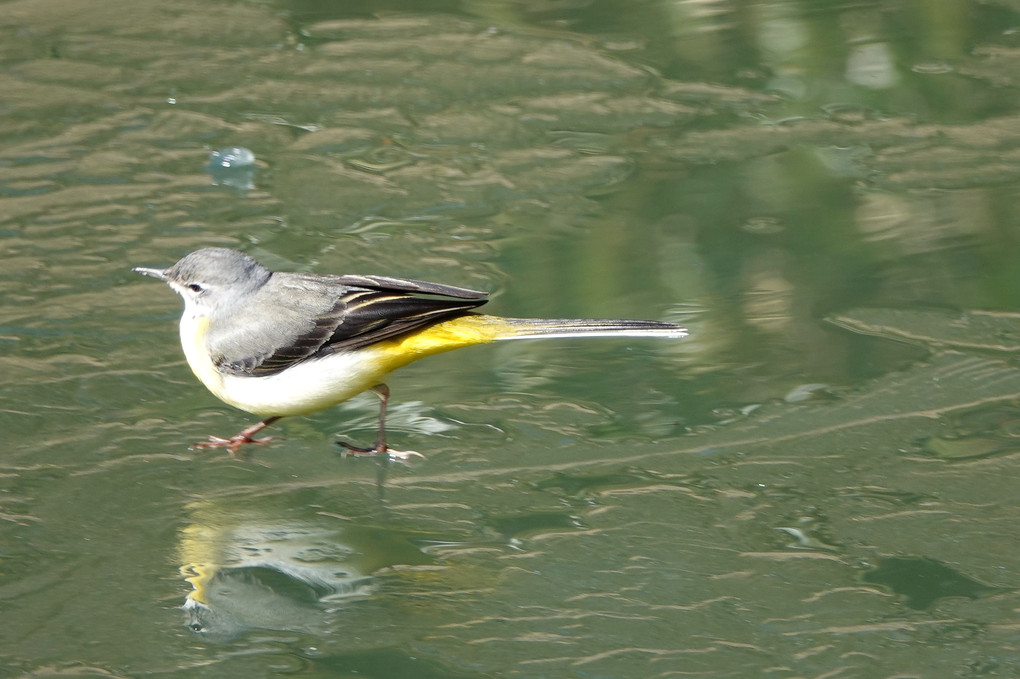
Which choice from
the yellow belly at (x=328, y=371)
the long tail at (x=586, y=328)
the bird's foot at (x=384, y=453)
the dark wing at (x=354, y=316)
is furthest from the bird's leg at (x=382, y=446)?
the long tail at (x=586, y=328)

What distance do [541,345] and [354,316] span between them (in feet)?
4.53

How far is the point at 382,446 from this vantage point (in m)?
5.87

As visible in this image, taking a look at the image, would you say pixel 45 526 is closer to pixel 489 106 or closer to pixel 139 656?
pixel 139 656

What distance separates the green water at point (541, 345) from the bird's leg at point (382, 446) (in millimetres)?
88

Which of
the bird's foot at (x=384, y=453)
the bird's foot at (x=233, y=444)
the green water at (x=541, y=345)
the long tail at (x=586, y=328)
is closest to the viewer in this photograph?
the green water at (x=541, y=345)

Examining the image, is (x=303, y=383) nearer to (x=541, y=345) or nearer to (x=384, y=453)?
(x=384, y=453)

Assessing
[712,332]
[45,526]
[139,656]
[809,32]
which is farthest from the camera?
[809,32]

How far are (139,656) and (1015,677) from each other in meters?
3.01

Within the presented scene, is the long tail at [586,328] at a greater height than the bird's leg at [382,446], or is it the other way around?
the long tail at [586,328]

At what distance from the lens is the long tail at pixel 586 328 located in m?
5.54

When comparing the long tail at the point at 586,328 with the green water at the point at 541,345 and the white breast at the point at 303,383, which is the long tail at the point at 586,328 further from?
the white breast at the point at 303,383

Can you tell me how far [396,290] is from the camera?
5840mm

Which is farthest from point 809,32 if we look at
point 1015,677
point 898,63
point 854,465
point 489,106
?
point 1015,677

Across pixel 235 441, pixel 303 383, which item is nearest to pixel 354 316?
pixel 303 383
